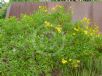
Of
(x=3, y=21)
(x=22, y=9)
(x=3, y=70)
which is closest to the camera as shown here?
(x=3, y=70)

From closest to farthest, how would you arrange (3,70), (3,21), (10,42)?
(3,70), (10,42), (3,21)

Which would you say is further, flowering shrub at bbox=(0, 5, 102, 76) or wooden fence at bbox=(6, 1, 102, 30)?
wooden fence at bbox=(6, 1, 102, 30)

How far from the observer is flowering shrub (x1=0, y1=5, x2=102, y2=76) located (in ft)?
17.1

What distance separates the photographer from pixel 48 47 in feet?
17.7

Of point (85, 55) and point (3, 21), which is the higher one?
point (3, 21)

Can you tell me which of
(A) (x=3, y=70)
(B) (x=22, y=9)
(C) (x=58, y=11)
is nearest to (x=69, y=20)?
(C) (x=58, y=11)

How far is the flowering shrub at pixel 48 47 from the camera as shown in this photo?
17.1ft

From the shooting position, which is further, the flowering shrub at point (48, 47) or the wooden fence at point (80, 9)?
the wooden fence at point (80, 9)

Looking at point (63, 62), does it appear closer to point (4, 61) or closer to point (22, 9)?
point (4, 61)

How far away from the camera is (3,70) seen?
5105 mm

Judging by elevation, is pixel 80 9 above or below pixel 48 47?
above

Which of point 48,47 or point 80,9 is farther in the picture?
point 80,9

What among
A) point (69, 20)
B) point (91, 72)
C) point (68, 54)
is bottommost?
point (91, 72)

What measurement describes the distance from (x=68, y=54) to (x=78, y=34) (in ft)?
1.46
